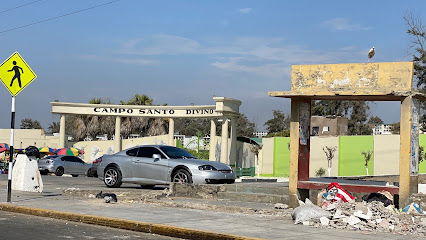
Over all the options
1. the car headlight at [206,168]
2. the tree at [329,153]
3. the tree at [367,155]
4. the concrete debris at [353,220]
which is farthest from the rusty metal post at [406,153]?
the tree at [329,153]

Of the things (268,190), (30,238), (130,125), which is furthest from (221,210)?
(130,125)

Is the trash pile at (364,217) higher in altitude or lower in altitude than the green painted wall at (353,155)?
lower

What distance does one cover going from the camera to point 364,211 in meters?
11.2

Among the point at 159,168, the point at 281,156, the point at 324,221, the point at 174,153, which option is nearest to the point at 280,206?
the point at 324,221

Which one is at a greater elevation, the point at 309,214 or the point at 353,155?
the point at 353,155

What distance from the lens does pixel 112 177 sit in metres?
19.9

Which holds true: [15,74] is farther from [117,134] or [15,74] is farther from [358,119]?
[358,119]

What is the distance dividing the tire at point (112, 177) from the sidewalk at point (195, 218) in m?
3.63

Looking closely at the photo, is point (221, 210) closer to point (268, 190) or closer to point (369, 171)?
point (268, 190)

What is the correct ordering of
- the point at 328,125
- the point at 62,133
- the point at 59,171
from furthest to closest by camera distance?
the point at 328,125 < the point at 62,133 < the point at 59,171

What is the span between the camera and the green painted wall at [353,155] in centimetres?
3816

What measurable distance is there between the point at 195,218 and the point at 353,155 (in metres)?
28.5

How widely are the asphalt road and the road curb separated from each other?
0.47 ft

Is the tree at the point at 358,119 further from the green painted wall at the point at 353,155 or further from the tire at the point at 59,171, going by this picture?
the tire at the point at 59,171
